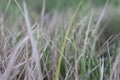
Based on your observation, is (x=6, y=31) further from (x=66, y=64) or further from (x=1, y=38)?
(x=66, y=64)

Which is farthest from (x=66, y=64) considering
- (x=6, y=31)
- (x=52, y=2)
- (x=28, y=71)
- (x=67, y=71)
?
(x=52, y=2)

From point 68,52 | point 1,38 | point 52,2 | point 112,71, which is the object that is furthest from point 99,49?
point 52,2

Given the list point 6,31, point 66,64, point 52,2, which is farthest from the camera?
point 52,2

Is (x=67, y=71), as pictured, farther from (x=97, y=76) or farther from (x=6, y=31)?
(x=6, y=31)

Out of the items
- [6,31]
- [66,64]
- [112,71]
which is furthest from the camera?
[6,31]

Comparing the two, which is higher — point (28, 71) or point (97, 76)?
point (28, 71)

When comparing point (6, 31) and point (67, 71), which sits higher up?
point (6, 31)

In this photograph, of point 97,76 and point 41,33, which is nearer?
point 97,76

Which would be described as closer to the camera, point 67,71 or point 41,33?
point 67,71

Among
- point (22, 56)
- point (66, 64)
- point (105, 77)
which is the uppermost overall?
point (22, 56)

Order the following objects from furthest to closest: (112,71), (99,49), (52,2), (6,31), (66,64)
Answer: (52,2) → (6,31) → (99,49) → (66,64) → (112,71)
